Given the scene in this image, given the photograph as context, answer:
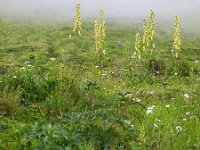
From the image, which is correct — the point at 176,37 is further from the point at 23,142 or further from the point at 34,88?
the point at 23,142

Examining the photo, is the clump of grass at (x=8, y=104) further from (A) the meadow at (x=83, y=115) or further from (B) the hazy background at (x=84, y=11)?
(B) the hazy background at (x=84, y=11)

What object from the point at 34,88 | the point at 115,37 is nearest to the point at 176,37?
the point at 34,88

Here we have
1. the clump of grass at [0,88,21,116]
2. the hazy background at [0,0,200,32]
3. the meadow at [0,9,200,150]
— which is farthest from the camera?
the hazy background at [0,0,200,32]

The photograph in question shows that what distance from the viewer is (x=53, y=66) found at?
1018 cm

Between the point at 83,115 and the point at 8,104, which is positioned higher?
the point at 83,115

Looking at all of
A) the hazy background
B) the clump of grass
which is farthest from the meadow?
the hazy background

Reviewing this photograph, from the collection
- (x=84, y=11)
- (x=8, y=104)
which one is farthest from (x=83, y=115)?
(x=84, y=11)

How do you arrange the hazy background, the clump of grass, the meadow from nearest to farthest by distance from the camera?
the meadow
the clump of grass
the hazy background

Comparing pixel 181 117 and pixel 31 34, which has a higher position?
pixel 181 117

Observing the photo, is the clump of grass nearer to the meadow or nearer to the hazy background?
the meadow

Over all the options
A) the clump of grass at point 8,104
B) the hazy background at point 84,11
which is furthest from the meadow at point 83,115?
the hazy background at point 84,11

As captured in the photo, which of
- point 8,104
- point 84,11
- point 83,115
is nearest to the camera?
point 83,115

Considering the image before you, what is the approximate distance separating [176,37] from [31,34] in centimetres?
5112

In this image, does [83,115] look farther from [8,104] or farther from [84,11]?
[84,11]
